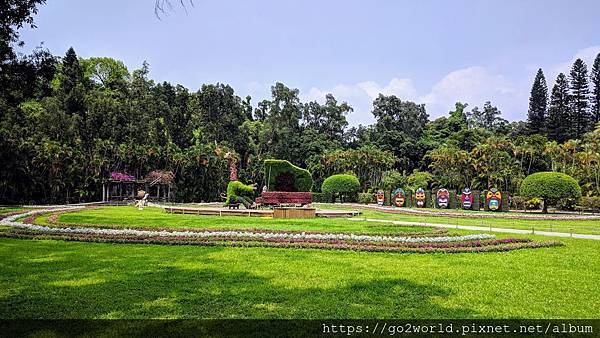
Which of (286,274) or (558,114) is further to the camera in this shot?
(558,114)

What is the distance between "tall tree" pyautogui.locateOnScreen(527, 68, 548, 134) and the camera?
69.8 m

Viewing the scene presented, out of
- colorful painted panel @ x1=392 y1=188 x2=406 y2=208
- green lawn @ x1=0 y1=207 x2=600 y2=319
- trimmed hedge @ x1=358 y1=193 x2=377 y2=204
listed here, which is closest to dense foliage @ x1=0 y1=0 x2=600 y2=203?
trimmed hedge @ x1=358 y1=193 x2=377 y2=204

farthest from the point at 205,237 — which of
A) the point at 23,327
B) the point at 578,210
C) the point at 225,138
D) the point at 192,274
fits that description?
the point at 225,138

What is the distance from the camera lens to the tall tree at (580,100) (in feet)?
211

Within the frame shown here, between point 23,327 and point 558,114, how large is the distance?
72.0m

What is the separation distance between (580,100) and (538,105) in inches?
270

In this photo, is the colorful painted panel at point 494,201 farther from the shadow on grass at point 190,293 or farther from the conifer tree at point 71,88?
the conifer tree at point 71,88

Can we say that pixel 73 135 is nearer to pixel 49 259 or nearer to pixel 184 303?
pixel 49 259

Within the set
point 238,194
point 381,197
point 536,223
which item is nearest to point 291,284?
point 536,223

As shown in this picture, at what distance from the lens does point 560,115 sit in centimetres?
6356

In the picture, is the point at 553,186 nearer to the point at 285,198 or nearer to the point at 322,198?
the point at 285,198

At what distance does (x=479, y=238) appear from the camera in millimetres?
13781

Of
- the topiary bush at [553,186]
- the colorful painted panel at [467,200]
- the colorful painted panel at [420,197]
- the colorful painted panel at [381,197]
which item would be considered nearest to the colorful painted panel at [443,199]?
the colorful painted panel at [467,200]

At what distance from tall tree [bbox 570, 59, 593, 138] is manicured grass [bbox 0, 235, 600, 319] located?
6322 cm
